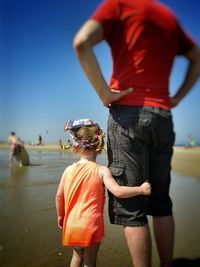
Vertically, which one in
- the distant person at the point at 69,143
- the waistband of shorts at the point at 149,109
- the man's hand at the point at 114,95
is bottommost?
the distant person at the point at 69,143

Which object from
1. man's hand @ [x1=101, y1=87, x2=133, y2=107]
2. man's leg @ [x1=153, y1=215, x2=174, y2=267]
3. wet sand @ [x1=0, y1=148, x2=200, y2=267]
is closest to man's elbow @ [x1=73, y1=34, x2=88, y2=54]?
man's hand @ [x1=101, y1=87, x2=133, y2=107]

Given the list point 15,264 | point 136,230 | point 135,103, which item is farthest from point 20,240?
point 135,103

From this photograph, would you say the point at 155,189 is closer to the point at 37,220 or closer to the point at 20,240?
the point at 20,240

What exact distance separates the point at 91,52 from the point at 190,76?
0.51 meters

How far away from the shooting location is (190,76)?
5.43ft

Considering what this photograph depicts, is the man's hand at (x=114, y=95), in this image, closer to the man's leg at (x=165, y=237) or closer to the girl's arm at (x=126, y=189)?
the girl's arm at (x=126, y=189)

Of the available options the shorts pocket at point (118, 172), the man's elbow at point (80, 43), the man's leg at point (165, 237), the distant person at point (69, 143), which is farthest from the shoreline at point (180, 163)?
the man's elbow at point (80, 43)

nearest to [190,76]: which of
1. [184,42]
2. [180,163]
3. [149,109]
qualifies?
[184,42]

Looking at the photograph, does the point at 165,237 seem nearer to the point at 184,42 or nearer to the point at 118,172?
the point at 118,172

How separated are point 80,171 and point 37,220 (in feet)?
3.51

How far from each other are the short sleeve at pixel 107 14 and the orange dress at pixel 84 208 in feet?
2.30

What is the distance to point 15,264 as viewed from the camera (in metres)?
2.04

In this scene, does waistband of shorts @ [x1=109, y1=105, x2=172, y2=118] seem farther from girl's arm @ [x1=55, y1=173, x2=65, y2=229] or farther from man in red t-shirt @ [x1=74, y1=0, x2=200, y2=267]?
girl's arm @ [x1=55, y1=173, x2=65, y2=229]

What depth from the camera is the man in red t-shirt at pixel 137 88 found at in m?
1.41
